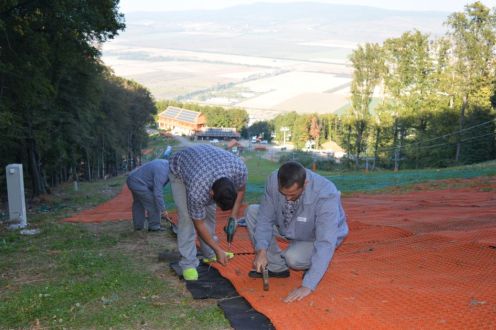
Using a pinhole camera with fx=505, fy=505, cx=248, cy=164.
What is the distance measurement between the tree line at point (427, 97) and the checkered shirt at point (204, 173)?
26.9m

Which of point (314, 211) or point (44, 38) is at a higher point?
point (44, 38)

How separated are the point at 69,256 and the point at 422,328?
4.34m

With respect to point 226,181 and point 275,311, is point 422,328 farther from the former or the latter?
point 226,181

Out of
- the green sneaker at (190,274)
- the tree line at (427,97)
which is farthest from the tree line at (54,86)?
the tree line at (427,97)

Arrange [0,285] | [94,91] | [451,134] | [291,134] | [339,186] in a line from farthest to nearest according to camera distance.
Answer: [291,134], [451,134], [94,91], [339,186], [0,285]

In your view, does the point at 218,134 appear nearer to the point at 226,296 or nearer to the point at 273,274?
the point at 273,274

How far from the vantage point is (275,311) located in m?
3.74

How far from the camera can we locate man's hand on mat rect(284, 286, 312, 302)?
12.4 feet

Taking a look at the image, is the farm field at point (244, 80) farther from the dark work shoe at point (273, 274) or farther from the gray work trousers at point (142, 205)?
the dark work shoe at point (273, 274)

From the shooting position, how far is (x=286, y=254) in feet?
14.1

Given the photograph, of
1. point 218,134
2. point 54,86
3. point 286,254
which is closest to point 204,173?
point 286,254

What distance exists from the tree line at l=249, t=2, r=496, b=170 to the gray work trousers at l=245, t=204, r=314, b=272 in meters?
26.7

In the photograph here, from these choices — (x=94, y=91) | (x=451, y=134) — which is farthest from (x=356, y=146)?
(x=94, y=91)

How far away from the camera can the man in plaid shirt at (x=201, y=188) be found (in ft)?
13.4
